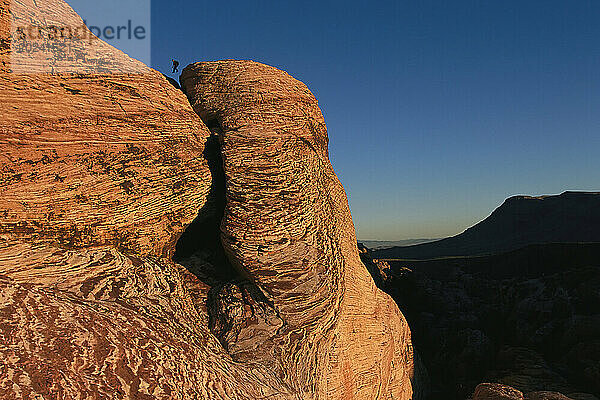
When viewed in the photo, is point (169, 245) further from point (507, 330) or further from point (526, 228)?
point (526, 228)

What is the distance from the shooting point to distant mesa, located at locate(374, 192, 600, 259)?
108 metres

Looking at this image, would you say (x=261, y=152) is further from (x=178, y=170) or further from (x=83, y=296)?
(x=83, y=296)

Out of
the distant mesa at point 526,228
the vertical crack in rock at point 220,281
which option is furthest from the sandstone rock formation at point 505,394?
the distant mesa at point 526,228

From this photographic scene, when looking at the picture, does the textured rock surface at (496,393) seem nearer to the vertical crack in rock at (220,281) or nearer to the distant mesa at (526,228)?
the vertical crack in rock at (220,281)

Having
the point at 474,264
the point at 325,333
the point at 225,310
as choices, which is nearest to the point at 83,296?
the point at 225,310

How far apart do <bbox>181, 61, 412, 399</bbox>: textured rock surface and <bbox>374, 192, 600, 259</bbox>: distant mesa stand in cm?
10143

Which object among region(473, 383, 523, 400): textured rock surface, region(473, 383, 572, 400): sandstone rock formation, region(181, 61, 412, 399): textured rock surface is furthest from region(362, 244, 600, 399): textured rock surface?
region(181, 61, 412, 399): textured rock surface

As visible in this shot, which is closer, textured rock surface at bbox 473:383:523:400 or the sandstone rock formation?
the sandstone rock formation

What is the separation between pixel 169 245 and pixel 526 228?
141 meters

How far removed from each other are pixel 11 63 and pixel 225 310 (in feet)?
21.9

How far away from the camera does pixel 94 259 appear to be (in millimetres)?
7652

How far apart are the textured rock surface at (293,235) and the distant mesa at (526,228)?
101m

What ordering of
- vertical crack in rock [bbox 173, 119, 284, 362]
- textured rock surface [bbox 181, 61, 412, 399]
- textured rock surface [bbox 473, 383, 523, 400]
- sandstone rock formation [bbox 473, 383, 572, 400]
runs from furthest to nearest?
textured rock surface [bbox 473, 383, 523, 400]
sandstone rock formation [bbox 473, 383, 572, 400]
textured rock surface [bbox 181, 61, 412, 399]
vertical crack in rock [bbox 173, 119, 284, 362]

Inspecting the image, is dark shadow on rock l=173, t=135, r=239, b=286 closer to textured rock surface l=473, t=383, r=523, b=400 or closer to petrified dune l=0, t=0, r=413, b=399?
petrified dune l=0, t=0, r=413, b=399
